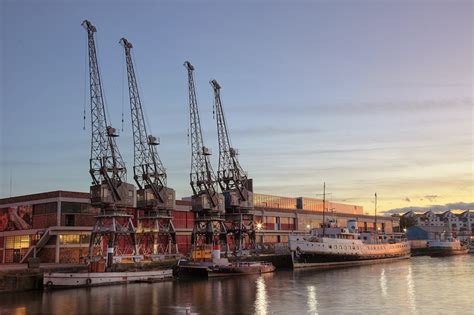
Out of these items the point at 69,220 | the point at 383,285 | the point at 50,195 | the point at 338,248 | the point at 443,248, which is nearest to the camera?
the point at 383,285

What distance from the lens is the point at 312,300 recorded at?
5156 centimetres

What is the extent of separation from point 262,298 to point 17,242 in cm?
5960

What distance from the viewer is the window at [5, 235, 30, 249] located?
91.9m

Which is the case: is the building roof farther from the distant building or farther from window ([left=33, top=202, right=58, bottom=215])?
window ([left=33, top=202, right=58, bottom=215])

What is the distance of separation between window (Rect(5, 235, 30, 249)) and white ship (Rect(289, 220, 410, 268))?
49415mm

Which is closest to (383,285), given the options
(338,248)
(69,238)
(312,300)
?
(312,300)

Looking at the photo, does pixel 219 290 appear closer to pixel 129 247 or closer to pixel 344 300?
pixel 344 300

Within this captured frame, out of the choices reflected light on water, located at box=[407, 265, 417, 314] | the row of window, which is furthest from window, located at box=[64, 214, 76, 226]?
reflected light on water, located at box=[407, 265, 417, 314]

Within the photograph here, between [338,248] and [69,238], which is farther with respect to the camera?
[338,248]

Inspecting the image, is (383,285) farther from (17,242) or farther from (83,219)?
(17,242)

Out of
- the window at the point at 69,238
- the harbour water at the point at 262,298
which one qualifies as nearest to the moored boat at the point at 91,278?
the harbour water at the point at 262,298

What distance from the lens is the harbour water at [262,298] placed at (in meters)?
45.6

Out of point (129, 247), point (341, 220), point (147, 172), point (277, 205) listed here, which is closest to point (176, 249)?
point (129, 247)

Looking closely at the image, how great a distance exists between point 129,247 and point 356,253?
4950cm
